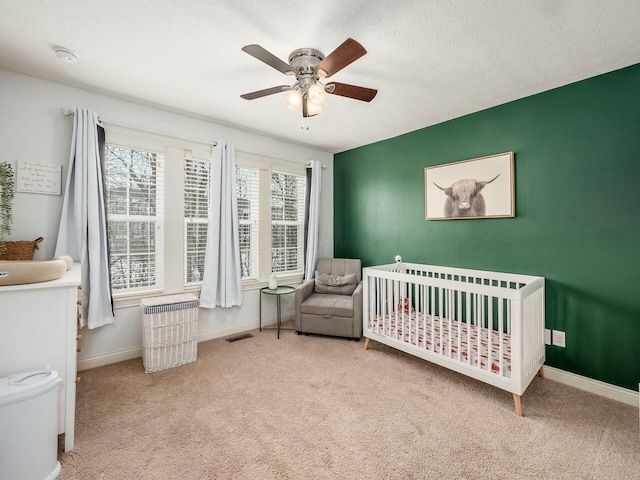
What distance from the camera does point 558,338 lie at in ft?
7.81

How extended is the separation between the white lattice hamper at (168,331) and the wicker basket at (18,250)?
87 cm

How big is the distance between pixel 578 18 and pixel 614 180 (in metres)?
1.20

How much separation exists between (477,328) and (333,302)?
59.0 inches

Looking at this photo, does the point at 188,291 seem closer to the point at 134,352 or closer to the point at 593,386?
the point at 134,352

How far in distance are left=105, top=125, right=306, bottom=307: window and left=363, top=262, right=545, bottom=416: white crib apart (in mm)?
1550

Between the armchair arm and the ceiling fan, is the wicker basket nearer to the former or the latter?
the ceiling fan

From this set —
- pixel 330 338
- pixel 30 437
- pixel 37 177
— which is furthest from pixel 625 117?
pixel 37 177

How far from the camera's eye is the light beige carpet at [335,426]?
149 cm

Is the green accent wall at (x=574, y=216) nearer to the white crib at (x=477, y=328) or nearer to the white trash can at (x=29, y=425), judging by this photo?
the white crib at (x=477, y=328)

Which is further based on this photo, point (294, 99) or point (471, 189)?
point (471, 189)

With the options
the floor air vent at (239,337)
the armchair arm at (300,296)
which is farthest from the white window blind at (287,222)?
the floor air vent at (239,337)

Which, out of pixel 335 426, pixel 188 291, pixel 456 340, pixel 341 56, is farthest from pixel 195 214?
pixel 456 340

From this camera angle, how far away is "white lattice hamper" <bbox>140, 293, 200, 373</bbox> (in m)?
2.50

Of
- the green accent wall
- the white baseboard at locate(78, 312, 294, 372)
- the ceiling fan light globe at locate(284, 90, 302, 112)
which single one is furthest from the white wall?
the green accent wall
